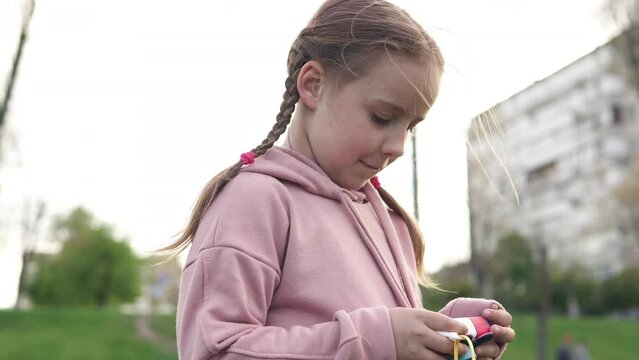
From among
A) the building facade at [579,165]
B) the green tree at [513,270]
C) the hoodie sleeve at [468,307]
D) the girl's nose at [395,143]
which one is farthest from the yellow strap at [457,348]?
the green tree at [513,270]

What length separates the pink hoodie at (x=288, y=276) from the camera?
64.6 inches

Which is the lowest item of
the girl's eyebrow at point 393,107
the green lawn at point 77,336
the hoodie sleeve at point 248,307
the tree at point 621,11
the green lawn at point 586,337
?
the green lawn at point 77,336

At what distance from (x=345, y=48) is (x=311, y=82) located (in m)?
0.11

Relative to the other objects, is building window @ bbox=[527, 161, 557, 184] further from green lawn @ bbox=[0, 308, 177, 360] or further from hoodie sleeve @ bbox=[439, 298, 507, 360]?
hoodie sleeve @ bbox=[439, 298, 507, 360]

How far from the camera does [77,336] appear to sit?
24.5 metres

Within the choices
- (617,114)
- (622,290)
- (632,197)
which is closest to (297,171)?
(632,197)

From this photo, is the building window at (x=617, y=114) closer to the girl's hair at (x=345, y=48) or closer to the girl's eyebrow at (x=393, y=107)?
the girl's hair at (x=345, y=48)

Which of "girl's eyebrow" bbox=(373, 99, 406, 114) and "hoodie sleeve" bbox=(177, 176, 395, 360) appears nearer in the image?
"hoodie sleeve" bbox=(177, 176, 395, 360)

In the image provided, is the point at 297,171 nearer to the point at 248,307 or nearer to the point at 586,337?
the point at 248,307

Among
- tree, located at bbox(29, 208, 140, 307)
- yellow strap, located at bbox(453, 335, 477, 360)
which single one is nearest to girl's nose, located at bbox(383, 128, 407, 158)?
yellow strap, located at bbox(453, 335, 477, 360)

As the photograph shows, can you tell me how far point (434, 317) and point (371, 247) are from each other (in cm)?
33

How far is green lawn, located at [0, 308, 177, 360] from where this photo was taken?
70.4ft

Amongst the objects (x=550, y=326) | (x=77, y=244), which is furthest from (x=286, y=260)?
(x=77, y=244)

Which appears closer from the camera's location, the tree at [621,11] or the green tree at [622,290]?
the tree at [621,11]
